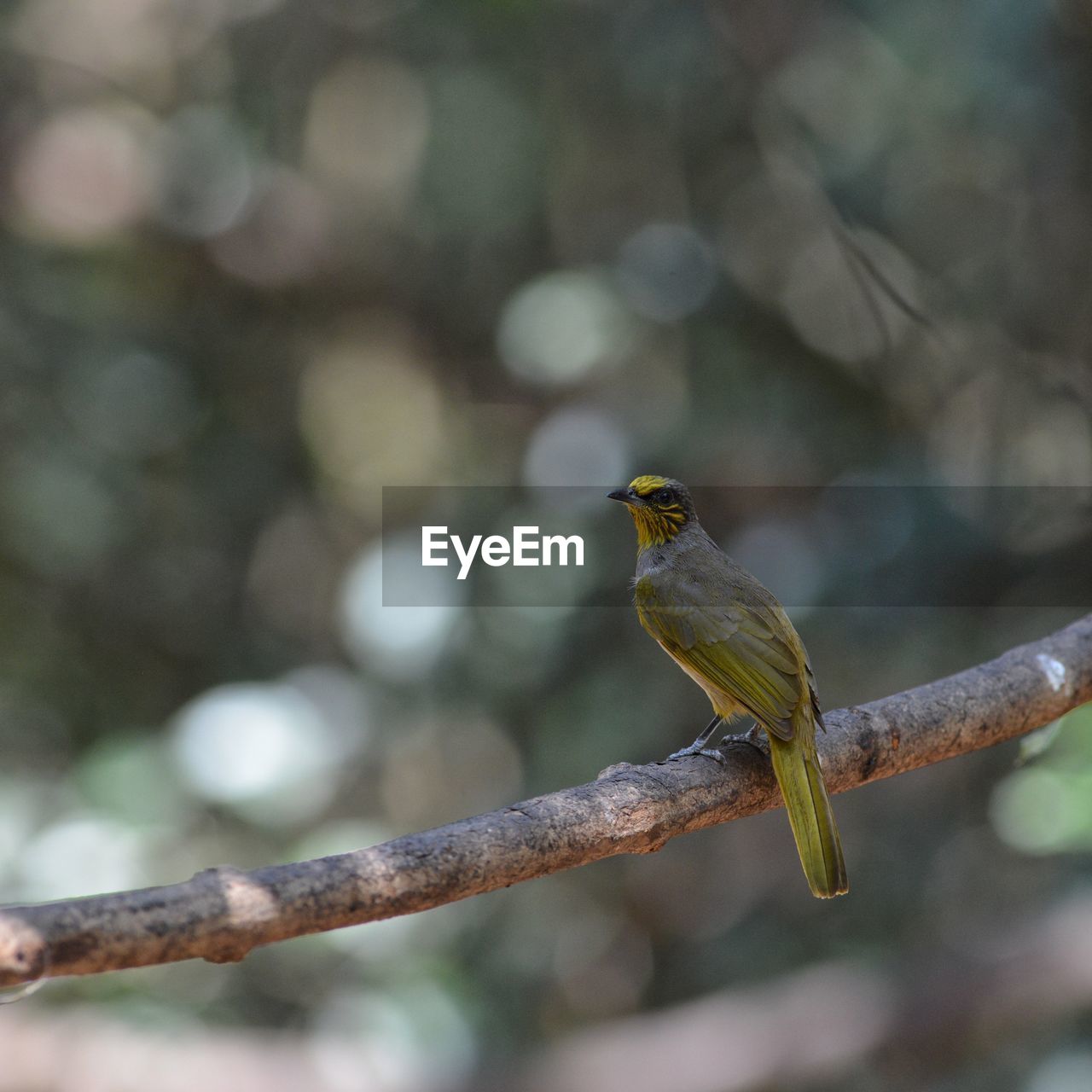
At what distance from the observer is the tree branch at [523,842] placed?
5.65 ft

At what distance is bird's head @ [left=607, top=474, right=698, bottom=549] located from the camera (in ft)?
12.2

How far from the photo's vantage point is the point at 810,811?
2.82 m

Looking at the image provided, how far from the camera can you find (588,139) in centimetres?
703

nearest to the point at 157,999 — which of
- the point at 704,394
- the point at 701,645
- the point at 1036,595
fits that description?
the point at 701,645

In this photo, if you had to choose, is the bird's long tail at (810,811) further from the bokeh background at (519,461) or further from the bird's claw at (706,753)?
the bokeh background at (519,461)

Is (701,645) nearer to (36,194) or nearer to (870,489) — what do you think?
(870,489)
